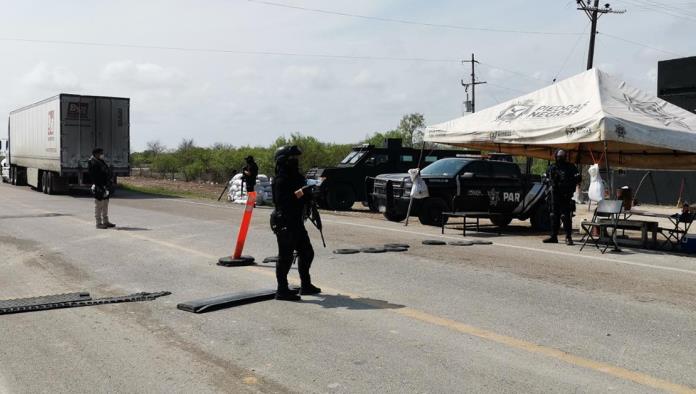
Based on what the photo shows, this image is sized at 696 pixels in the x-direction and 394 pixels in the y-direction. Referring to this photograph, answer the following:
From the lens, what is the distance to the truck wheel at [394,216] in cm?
1751

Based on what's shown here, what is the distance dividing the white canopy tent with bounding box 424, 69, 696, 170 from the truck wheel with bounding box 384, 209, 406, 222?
8.12 feet

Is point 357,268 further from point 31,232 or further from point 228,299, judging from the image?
point 31,232

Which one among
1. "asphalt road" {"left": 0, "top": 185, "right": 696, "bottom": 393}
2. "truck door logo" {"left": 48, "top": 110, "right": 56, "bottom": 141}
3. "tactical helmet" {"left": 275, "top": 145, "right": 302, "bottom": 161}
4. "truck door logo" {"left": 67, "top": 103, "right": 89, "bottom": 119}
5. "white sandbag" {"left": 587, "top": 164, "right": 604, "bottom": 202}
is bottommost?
"asphalt road" {"left": 0, "top": 185, "right": 696, "bottom": 393}

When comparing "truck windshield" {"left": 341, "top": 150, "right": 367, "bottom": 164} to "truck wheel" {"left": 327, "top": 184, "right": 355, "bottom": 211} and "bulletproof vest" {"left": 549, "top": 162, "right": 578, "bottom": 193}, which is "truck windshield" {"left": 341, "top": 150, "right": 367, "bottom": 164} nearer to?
"truck wheel" {"left": 327, "top": 184, "right": 355, "bottom": 211}

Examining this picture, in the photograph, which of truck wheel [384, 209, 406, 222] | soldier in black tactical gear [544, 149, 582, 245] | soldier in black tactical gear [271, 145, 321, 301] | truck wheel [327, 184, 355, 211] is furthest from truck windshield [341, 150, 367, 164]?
soldier in black tactical gear [271, 145, 321, 301]

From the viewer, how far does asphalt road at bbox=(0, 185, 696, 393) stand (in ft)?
15.7

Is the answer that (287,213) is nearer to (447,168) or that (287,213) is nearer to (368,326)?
(368,326)

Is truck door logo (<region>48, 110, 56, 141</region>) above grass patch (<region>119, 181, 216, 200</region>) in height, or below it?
above

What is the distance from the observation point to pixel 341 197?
888 inches

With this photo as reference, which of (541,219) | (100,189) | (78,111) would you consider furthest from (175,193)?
(541,219)

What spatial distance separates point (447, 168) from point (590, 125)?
5.08m

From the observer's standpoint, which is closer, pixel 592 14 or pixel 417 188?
pixel 417 188

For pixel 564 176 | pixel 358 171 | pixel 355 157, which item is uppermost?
pixel 355 157

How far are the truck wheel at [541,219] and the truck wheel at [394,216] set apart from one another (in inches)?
126
